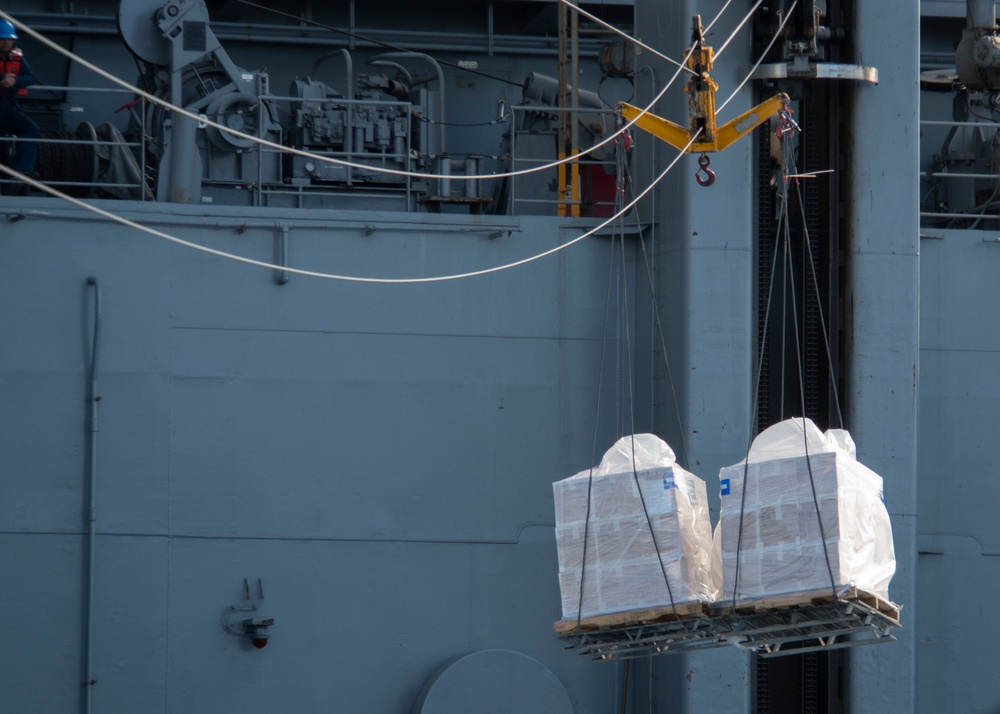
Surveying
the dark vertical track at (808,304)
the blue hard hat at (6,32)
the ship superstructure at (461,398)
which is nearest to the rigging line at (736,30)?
the ship superstructure at (461,398)

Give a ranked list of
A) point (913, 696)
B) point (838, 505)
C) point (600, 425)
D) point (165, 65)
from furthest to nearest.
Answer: point (165, 65)
point (600, 425)
point (913, 696)
point (838, 505)

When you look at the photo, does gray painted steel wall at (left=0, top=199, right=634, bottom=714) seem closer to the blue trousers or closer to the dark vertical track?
the blue trousers

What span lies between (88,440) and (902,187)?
19.0 feet

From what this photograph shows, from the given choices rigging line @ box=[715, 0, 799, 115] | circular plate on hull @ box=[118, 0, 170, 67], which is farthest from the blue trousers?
rigging line @ box=[715, 0, 799, 115]

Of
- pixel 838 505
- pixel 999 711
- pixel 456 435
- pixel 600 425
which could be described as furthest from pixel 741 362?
pixel 999 711

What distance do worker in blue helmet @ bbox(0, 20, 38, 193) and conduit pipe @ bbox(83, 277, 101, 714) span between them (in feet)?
4.02

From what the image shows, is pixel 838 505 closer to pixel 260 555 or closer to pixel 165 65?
pixel 260 555

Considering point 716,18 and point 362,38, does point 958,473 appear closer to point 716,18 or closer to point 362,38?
point 716,18

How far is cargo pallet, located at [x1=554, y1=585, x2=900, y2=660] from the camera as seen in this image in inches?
232

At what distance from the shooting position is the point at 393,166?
9773 mm

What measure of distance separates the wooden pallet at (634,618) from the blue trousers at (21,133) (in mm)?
5355

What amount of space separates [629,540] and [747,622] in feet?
2.39

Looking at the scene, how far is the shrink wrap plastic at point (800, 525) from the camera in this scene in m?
5.84

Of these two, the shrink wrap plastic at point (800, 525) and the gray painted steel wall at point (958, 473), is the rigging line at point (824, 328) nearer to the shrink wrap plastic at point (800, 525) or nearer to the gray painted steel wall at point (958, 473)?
the gray painted steel wall at point (958, 473)
